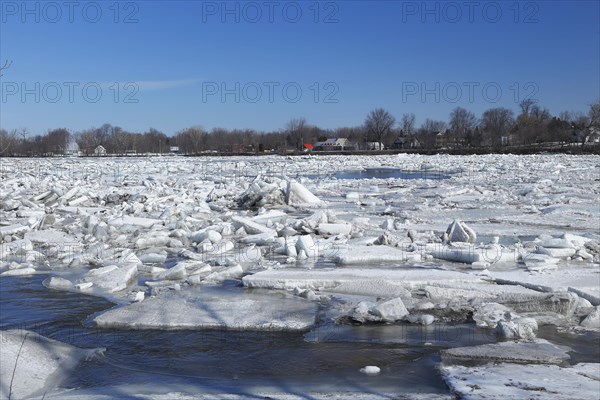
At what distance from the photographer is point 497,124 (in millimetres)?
81438

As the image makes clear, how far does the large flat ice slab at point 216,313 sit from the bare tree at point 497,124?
239 ft

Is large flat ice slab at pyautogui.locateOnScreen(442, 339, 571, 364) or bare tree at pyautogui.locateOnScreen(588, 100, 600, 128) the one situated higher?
bare tree at pyautogui.locateOnScreen(588, 100, 600, 128)

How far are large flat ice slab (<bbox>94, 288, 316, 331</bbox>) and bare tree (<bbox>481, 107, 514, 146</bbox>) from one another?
72.9m

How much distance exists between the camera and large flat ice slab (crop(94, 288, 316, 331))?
5020mm

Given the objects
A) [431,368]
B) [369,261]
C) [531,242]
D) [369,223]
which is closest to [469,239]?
[531,242]

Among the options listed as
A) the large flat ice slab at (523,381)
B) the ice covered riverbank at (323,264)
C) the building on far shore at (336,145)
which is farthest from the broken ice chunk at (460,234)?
the building on far shore at (336,145)

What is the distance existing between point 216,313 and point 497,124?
82.1 meters

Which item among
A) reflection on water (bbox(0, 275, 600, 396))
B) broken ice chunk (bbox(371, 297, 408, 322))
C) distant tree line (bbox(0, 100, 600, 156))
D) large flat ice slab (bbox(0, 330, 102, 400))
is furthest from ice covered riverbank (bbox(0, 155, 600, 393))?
distant tree line (bbox(0, 100, 600, 156))

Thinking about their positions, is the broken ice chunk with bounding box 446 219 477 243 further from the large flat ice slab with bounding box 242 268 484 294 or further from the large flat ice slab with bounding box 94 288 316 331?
the large flat ice slab with bounding box 94 288 316 331

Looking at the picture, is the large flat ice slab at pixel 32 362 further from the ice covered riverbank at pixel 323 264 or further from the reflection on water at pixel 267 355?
the ice covered riverbank at pixel 323 264

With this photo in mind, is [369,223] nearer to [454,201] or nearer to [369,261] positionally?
[369,261]

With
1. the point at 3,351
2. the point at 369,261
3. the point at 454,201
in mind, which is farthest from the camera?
the point at 454,201

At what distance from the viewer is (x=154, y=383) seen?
3.77m

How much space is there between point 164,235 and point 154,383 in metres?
5.59
